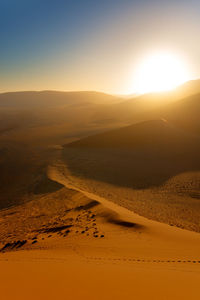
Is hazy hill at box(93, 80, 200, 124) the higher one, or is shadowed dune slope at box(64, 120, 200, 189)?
hazy hill at box(93, 80, 200, 124)

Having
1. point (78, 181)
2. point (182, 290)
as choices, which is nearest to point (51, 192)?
point (78, 181)

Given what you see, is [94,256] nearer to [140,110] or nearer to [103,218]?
[103,218]

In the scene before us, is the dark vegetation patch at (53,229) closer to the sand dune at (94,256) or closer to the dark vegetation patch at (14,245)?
the sand dune at (94,256)

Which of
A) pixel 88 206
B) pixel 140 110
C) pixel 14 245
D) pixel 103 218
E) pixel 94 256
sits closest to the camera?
pixel 94 256

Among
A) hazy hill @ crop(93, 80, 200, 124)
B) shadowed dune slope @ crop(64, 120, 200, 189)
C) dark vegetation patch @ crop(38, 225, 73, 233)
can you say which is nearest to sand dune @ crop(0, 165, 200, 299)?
dark vegetation patch @ crop(38, 225, 73, 233)

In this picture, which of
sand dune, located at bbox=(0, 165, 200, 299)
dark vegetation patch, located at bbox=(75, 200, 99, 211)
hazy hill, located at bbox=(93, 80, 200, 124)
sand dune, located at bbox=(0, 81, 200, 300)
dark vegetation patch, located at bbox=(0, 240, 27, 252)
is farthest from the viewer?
hazy hill, located at bbox=(93, 80, 200, 124)

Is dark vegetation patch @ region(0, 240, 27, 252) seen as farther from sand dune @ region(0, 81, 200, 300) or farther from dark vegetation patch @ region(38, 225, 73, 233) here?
dark vegetation patch @ region(38, 225, 73, 233)

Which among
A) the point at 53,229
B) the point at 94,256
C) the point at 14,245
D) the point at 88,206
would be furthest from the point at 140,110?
the point at 94,256

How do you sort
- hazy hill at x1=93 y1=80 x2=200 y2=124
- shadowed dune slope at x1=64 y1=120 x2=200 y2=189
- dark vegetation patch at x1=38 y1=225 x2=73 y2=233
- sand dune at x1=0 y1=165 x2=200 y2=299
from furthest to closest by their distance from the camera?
hazy hill at x1=93 y1=80 x2=200 y2=124 → shadowed dune slope at x1=64 y1=120 x2=200 y2=189 → dark vegetation patch at x1=38 y1=225 x2=73 y2=233 → sand dune at x1=0 y1=165 x2=200 y2=299

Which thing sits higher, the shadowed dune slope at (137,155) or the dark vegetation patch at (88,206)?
the shadowed dune slope at (137,155)

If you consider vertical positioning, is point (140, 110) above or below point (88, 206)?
above

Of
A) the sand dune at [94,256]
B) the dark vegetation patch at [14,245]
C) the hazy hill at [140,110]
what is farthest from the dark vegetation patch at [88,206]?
the hazy hill at [140,110]

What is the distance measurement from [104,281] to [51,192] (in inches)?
340

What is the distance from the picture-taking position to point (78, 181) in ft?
45.4
